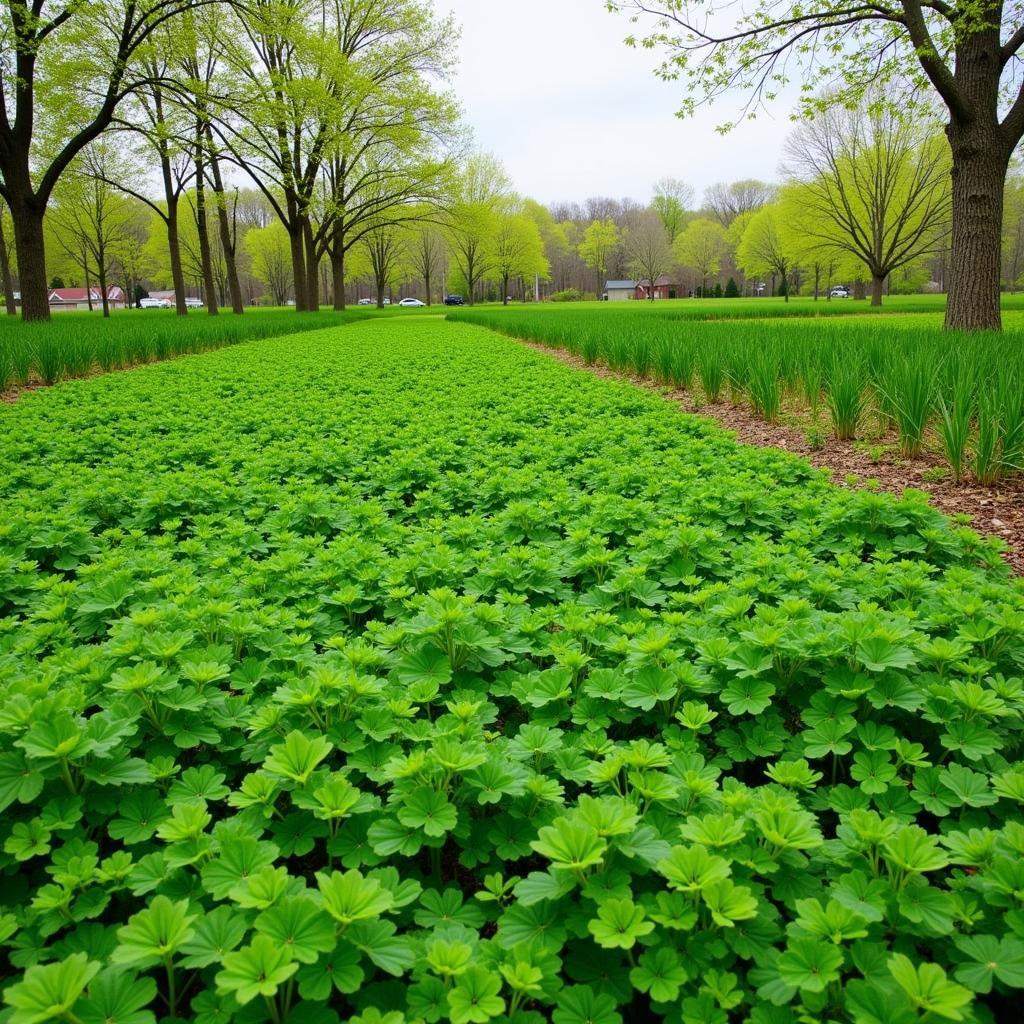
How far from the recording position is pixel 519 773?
5.40 feet

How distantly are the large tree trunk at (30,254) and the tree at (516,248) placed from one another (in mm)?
46636

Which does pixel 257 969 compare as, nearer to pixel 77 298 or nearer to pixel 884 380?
pixel 884 380

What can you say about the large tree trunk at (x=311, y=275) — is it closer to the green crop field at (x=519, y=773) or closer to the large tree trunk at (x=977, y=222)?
the large tree trunk at (x=977, y=222)

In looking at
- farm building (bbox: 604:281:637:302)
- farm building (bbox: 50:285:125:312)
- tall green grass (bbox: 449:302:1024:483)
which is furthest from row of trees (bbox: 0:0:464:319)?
farm building (bbox: 604:281:637:302)

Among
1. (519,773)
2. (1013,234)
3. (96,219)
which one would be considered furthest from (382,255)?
(519,773)

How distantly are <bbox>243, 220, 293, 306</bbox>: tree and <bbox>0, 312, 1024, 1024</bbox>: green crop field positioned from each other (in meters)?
69.7

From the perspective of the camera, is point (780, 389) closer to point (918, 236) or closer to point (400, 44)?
point (400, 44)

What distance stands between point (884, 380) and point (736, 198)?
10409 centimetres

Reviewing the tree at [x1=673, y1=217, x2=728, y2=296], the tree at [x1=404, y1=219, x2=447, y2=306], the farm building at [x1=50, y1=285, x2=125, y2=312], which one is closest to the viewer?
the tree at [x1=404, y1=219, x2=447, y2=306]

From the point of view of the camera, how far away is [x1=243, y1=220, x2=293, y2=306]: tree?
Result: 212 ft

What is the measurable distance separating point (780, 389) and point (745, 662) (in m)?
5.84

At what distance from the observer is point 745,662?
205 centimetres


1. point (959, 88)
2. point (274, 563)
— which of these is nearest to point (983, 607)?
point (274, 563)

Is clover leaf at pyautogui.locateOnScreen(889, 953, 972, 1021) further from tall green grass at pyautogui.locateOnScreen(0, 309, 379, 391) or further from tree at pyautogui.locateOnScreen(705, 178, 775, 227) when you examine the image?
tree at pyautogui.locateOnScreen(705, 178, 775, 227)
